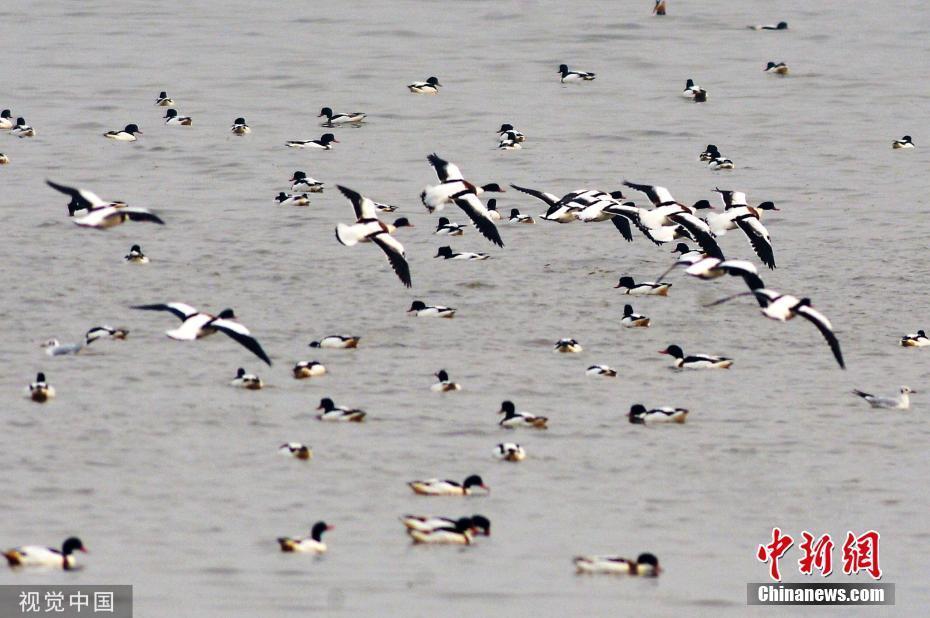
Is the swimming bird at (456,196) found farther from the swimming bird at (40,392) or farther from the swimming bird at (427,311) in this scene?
the swimming bird at (40,392)

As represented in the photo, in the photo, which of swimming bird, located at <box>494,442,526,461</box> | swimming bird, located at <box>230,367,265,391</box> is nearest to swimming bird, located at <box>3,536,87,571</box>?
swimming bird, located at <box>494,442,526,461</box>

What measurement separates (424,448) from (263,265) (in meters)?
11.4

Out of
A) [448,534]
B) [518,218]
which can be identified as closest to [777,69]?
[518,218]

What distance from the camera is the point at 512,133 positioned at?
144 feet

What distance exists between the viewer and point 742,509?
20.6 metres

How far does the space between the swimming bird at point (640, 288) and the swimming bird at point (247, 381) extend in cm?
826

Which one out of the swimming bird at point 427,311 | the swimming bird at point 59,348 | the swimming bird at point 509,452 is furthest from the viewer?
the swimming bird at point 427,311

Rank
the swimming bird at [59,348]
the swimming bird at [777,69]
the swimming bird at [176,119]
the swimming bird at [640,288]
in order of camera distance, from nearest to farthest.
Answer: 1. the swimming bird at [59,348]
2. the swimming bird at [640,288]
3. the swimming bird at [176,119]
4. the swimming bird at [777,69]

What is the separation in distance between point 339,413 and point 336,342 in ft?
12.7

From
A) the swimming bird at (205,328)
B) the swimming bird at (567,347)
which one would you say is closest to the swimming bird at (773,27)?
the swimming bird at (567,347)

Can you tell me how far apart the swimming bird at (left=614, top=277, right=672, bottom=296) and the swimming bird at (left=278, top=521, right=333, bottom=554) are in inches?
526

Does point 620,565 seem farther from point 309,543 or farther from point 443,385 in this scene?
point 443,385

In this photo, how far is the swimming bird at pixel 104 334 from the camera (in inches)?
1057

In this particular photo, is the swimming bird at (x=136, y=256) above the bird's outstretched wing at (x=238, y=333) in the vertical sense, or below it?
above
